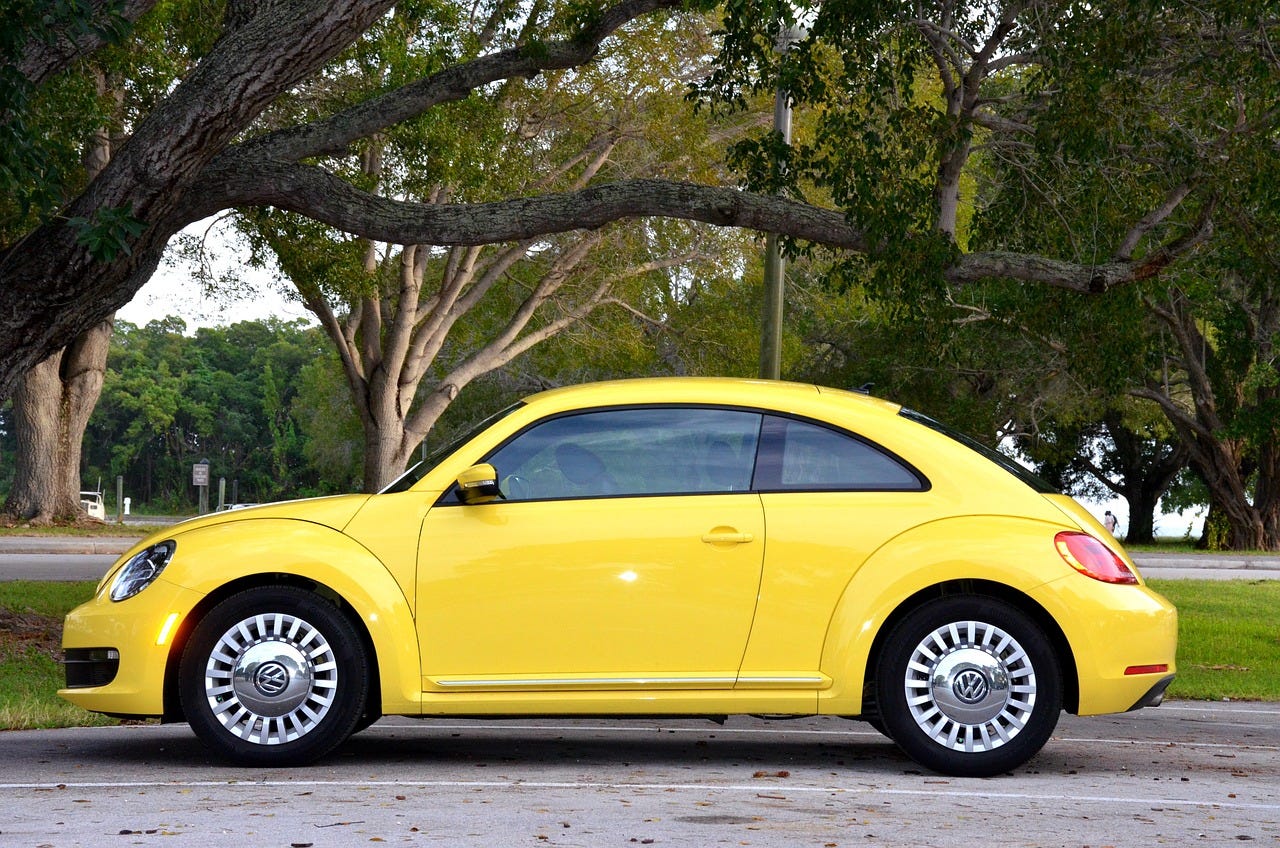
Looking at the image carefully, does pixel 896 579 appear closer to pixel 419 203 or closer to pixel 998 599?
pixel 998 599

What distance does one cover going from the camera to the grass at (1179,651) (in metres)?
9.25

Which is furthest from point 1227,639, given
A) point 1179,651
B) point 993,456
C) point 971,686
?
point 971,686

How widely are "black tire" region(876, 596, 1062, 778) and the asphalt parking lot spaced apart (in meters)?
0.14

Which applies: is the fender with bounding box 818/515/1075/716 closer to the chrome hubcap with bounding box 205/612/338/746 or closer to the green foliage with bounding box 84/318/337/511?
the chrome hubcap with bounding box 205/612/338/746

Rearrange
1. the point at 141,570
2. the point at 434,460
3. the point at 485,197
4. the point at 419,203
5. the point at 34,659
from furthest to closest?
1. the point at 485,197
2. the point at 419,203
3. the point at 34,659
4. the point at 434,460
5. the point at 141,570

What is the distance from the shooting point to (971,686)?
675cm

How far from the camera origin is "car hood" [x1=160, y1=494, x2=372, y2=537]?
6926 millimetres

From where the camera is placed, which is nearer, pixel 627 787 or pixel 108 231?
pixel 627 787

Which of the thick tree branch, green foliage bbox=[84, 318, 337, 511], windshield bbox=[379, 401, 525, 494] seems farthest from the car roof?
green foliage bbox=[84, 318, 337, 511]

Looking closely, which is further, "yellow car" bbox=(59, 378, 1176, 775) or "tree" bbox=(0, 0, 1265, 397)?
"tree" bbox=(0, 0, 1265, 397)

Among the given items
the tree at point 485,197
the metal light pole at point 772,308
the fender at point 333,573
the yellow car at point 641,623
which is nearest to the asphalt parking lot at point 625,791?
the yellow car at point 641,623

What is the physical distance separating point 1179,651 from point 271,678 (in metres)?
9.97

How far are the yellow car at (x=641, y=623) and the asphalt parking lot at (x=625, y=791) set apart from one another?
0.97ft

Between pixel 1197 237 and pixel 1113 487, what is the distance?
44.1m
